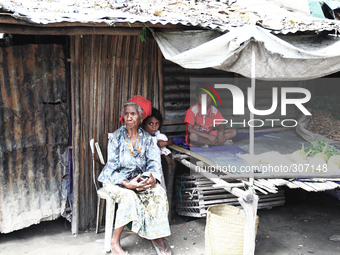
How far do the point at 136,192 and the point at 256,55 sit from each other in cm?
209

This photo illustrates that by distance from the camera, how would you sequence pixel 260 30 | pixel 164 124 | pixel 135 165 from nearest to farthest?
pixel 260 30 → pixel 135 165 → pixel 164 124

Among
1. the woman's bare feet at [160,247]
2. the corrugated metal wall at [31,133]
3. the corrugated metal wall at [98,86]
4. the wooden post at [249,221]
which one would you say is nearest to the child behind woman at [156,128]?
the corrugated metal wall at [98,86]

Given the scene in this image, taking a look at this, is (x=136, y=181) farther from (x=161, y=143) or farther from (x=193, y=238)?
(x=193, y=238)

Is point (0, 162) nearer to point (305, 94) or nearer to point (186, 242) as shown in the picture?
point (186, 242)

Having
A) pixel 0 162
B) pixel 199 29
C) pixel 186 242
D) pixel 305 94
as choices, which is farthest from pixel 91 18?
pixel 305 94

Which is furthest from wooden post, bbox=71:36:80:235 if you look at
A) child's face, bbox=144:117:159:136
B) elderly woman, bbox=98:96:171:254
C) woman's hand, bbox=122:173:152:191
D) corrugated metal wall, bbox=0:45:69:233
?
child's face, bbox=144:117:159:136

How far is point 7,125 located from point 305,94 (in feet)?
17.7

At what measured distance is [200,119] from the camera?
5.02 metres

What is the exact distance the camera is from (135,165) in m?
4.12

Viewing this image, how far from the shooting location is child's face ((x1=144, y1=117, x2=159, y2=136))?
4695 millimetres

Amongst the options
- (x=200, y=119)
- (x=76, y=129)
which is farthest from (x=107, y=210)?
(x=200, y=119)

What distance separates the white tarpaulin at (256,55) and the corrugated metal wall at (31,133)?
154 cm

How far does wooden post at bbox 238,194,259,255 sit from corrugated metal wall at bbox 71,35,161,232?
219cm

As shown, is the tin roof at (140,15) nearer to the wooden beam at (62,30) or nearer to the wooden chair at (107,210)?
the wooden beam at (62,30)
